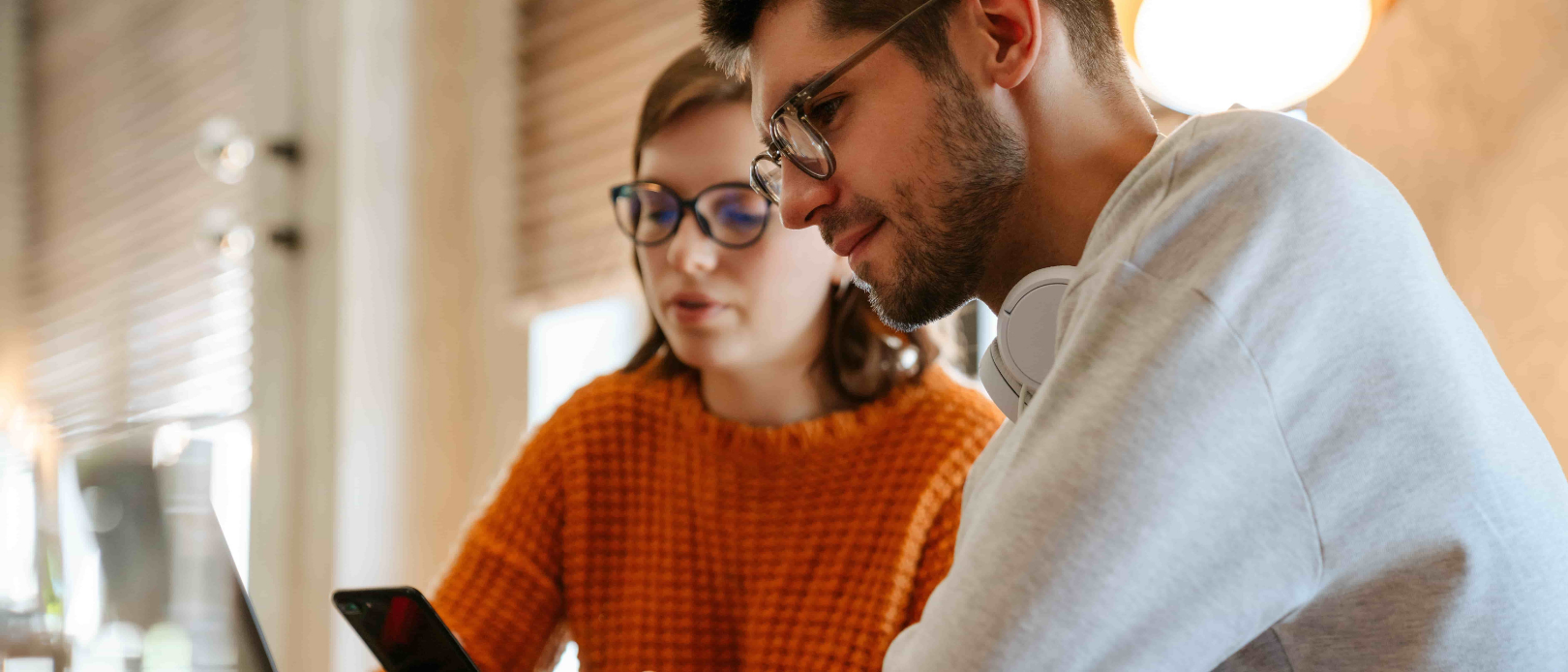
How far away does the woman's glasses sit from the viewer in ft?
3.38

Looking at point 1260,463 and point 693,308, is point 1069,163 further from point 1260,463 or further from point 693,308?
point 693,308

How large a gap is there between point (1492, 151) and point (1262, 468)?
685 mm

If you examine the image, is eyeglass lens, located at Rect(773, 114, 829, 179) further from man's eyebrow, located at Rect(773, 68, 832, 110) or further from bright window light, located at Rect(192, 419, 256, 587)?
bright window light, located at Rect(192, 419, 256, 587)

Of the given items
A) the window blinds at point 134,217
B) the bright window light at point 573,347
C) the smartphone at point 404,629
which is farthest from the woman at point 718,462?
the window blinds at point 134,217

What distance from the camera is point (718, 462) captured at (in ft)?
3.55

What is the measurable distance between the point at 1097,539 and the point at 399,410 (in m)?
1.86

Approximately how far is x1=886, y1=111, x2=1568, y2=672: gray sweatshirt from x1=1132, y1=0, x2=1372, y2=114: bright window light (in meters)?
0.44

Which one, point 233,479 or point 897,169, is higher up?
point 897,169

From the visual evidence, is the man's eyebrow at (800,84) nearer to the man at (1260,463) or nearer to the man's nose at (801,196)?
the man's nose at (801,196)

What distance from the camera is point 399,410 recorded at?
2.09 m

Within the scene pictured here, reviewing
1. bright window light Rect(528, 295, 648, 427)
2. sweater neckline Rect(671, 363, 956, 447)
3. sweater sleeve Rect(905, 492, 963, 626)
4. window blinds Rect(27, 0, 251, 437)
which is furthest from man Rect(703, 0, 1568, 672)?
window blinds Rect(27, 0, 251, 437)

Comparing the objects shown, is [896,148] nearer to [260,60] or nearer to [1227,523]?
[1227,523]

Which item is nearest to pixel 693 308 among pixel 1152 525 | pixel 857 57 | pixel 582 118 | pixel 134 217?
pixel 857 57

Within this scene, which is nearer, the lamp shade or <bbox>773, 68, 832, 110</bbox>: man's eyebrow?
<bbox>773, 68, 832, 110</bbox>: man's eyebrow
